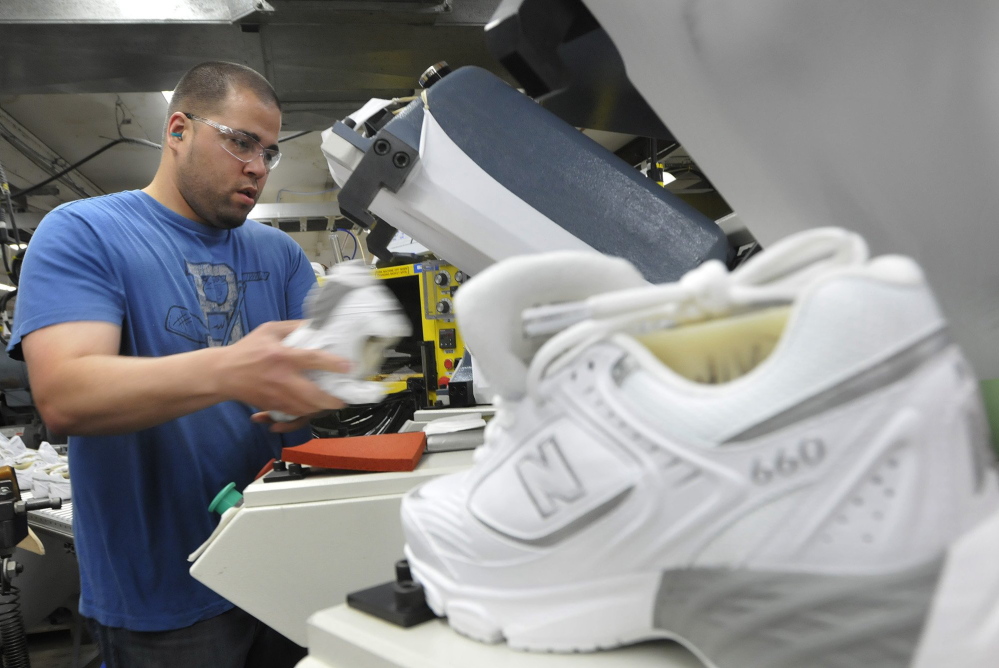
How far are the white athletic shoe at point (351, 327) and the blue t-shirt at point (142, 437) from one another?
1.48ft

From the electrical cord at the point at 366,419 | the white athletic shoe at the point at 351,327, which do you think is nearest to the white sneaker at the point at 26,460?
the electrical cord at the point at 366,419

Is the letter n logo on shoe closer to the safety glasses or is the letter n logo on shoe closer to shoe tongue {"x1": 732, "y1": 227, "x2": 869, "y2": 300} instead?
shoe tongue {"x1": 732, "y1": 227, "x2": 869, "y2": 300}

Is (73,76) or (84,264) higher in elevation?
(73,76)

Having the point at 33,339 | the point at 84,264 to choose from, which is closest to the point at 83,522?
the point at 33,339

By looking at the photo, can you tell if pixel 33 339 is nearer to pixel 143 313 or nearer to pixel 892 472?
pixel 143 313

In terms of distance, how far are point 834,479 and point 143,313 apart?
1246 millimetres

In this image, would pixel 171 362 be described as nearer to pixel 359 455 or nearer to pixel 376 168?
pixel 359 455

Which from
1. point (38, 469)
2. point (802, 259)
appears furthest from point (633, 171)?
point (38, 469)

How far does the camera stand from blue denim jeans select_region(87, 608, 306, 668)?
1117 millimetres

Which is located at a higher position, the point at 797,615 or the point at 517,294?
the point at 517,294

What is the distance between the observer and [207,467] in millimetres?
1217

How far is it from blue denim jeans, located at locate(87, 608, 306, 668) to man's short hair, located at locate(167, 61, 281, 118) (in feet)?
3.54

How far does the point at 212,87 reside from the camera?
138cm

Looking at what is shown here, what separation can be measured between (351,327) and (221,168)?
2.44 feet
